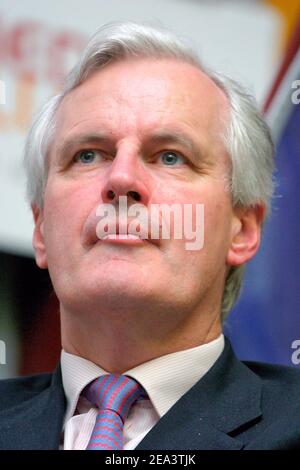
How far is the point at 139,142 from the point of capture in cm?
145

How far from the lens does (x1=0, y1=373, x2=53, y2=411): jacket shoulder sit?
1.59m

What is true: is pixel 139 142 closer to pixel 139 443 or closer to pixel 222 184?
pixel 222 184

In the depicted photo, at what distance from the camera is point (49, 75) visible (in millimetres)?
2006

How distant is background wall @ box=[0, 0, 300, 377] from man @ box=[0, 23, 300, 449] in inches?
12.9

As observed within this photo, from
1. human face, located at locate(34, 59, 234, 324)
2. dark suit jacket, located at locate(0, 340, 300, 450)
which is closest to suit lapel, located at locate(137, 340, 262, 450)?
dark suit jacket, located at locate(0, 340, 300, 450)

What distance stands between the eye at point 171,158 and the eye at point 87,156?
4.9 inches

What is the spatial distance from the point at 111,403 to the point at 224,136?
55cm

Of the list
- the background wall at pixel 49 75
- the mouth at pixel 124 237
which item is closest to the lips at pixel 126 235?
the mouth at pixel 124 237

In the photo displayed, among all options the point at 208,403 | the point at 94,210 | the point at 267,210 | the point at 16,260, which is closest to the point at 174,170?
the point at 94,210

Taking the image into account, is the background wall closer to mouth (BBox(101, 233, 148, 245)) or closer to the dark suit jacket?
the dark suit jacket

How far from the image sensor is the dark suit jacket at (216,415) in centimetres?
131

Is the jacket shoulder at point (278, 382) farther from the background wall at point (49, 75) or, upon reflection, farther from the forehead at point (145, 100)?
the forehead at point (145, 100)
